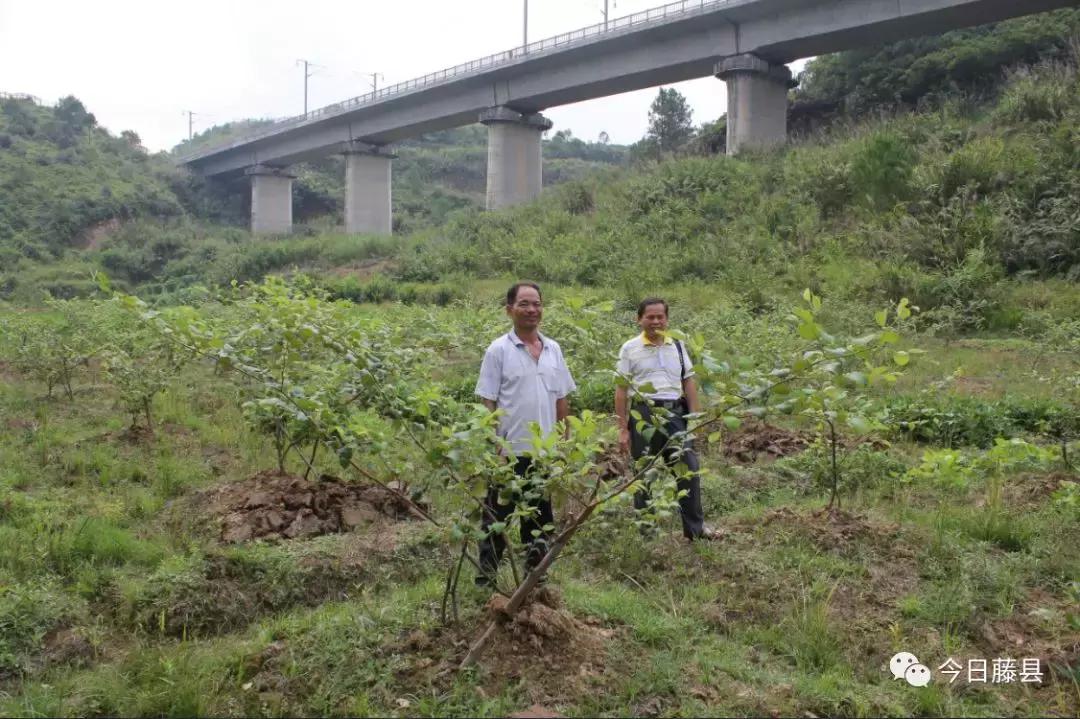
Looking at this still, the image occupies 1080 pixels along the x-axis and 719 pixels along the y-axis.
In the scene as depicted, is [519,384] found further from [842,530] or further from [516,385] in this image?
[842,530]

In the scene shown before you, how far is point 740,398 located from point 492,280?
2043cm

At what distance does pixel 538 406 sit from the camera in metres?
4.33

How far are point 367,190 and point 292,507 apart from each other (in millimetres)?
34804

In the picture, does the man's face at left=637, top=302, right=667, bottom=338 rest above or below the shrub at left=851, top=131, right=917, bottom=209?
Result: below

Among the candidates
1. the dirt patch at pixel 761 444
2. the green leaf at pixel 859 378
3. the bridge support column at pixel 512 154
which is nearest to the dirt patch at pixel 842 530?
the dirt patch at pixel 761 444

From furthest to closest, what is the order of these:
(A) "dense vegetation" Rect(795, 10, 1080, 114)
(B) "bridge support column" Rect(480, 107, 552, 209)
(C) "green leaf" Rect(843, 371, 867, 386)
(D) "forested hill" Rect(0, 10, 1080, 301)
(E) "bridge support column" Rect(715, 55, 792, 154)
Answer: (B) "bridge support column" Rect(480, 107, 552, 209) → (A) "dense vegetation" Rect(795, 10, 1080, 114) → (E) "bridge support column" Rect(715, 55, 792, 154) → (D) "forested hill" Rect(0, 10, 1080, 301) → (C) "green leaf" Rect(843, 371, 867, 386)

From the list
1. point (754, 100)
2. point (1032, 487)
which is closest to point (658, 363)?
point (1032, 487)

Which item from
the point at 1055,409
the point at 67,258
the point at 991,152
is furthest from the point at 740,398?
the point at 67,258

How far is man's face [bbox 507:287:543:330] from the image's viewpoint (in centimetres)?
430

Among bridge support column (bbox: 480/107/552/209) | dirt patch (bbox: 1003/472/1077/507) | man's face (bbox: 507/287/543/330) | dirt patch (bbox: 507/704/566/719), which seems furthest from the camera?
bridge support column (bbox: 480/107/552/209)

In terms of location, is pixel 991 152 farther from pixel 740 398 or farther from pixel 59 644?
pixel 59 644

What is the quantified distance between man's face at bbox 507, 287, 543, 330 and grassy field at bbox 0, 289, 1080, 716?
133 centimetres

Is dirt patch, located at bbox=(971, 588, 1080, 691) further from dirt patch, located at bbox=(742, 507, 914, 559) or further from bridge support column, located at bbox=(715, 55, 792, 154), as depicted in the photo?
bridge support column, located at bbox=(715, 55, 792, 154)

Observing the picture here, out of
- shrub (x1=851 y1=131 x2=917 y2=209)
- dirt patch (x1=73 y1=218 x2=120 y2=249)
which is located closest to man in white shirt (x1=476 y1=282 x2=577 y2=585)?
shrub (x1=851 y1=131 x2=917 y2=209)
